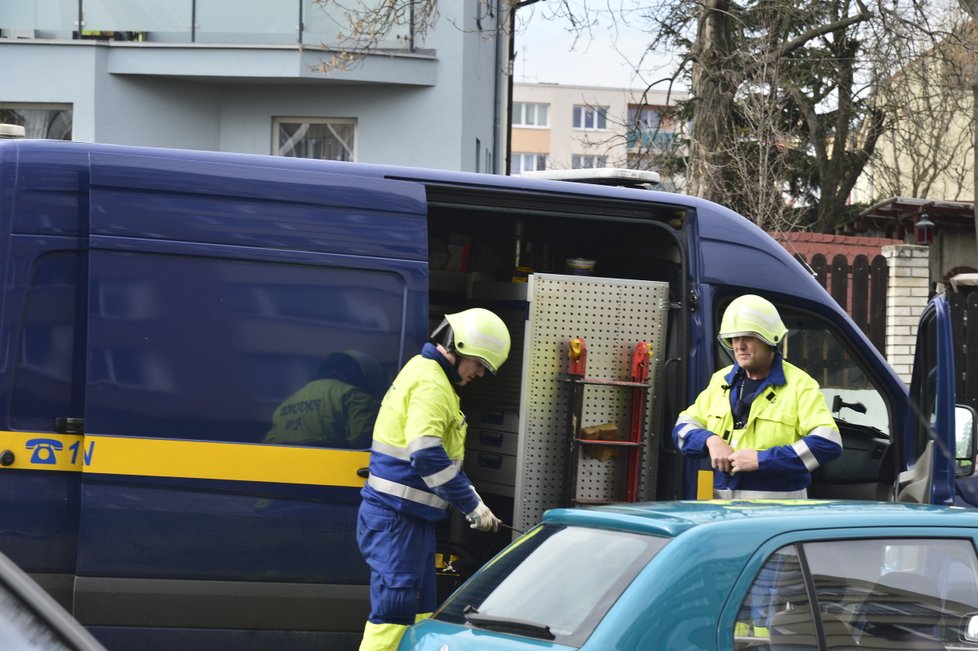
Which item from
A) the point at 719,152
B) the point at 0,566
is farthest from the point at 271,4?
the point at 0,566

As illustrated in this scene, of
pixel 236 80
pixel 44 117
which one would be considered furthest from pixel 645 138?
pixel 44 117

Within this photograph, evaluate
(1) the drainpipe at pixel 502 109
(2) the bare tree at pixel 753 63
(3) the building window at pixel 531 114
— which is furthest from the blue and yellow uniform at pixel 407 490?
(3) the building window at pixel 531 114

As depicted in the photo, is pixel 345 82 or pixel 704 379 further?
pixel 345 82

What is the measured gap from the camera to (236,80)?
17.4 meters

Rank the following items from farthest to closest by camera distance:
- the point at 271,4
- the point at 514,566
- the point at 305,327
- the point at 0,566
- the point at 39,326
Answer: the point at 271,4
the point at 305,327
the point at 39,326
the point at 514,566
the point at 0,566

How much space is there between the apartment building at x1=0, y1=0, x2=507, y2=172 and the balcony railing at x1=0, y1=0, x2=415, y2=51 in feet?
0.04

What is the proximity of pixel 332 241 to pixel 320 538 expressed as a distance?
4.12ft

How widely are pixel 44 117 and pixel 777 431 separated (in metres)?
13.8

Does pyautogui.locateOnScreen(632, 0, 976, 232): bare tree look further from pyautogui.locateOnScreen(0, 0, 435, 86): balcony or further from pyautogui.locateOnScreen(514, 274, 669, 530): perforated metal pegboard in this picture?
pyautogui.locateOnScreen(514, 274, 669, 530): perforated metal pegboard

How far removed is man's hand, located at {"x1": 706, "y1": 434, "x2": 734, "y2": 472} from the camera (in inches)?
231

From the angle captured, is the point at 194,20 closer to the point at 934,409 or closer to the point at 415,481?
the point at 415,481

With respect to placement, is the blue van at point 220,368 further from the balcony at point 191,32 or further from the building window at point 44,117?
the building window at point 44,117

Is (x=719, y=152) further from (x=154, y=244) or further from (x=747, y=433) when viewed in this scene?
(x=154, y=244)

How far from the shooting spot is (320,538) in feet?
19.0
